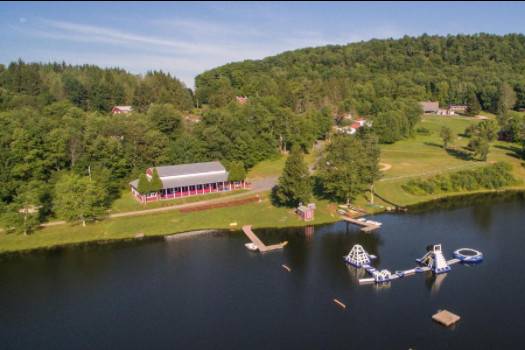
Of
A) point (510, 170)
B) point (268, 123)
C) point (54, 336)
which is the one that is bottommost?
point (54, 336)

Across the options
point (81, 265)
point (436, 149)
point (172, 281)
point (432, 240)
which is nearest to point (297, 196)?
point (432, 240)

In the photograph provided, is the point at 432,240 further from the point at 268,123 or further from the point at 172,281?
the point at 268,123

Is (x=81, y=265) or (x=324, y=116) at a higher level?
(x=324, y=116)

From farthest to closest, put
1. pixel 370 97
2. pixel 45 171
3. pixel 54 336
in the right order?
pixel 370 97, pixel 45 171, pixel 54 336

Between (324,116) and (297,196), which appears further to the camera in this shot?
(324,116)

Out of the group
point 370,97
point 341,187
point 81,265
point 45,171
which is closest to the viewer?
point 81,265

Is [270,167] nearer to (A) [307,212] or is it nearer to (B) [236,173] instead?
(B) [236,173]

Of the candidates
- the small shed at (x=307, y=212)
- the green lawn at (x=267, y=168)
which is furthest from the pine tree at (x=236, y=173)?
the small shed at (x=307, y=212)
